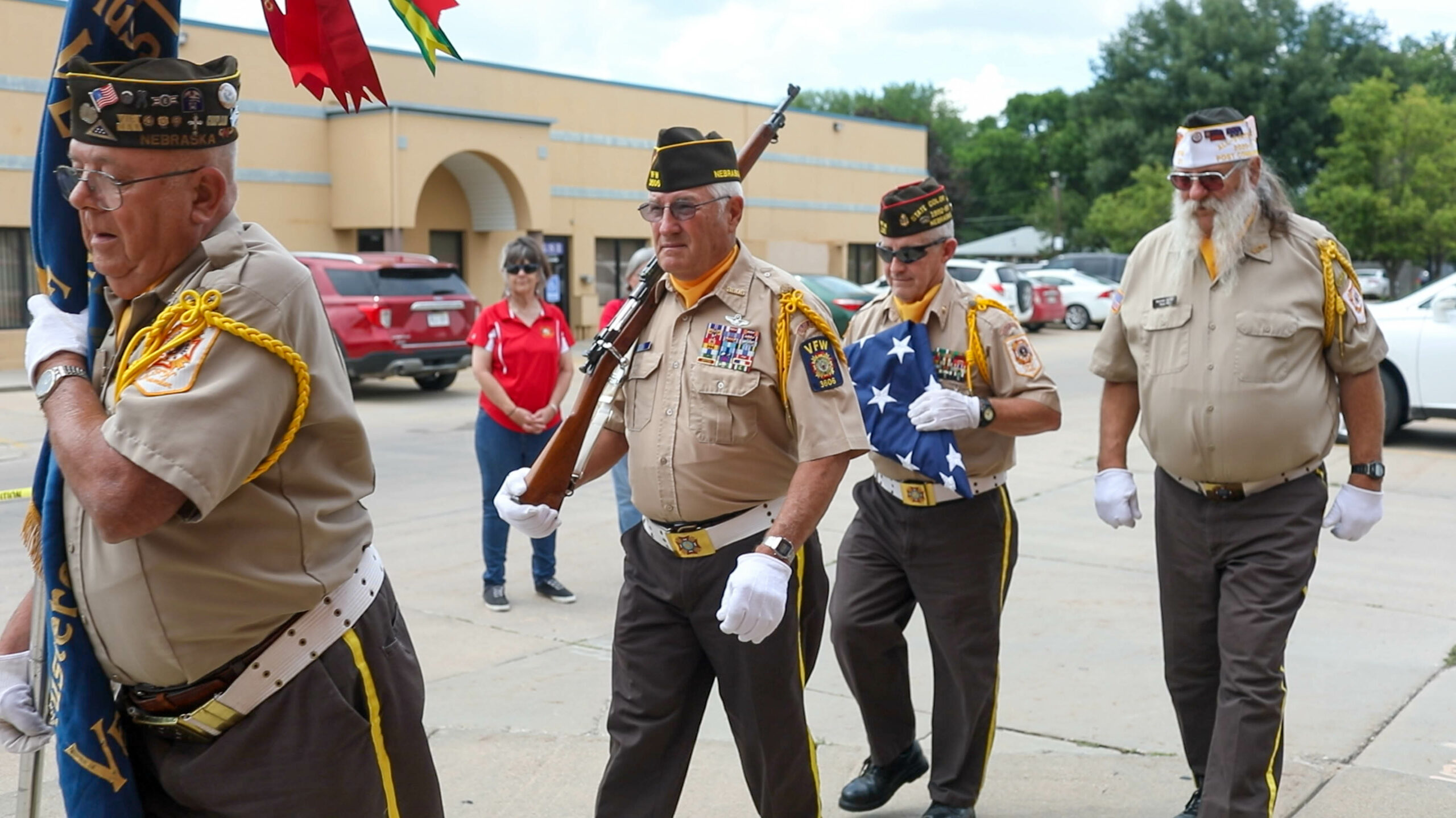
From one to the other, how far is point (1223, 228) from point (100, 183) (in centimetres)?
318

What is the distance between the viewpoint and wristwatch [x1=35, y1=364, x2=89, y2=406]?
2.39m

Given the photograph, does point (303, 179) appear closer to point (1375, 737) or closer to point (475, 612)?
point (475, 612)

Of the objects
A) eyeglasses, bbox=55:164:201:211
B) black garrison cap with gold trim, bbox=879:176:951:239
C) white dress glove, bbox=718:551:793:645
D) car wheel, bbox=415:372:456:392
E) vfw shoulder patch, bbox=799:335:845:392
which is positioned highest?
black garrison cap with gold trim, bbox=879:176:951:239

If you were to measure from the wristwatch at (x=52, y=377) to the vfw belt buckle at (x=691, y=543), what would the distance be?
158 cm

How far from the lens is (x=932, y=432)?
428cm

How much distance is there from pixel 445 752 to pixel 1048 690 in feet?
7.90

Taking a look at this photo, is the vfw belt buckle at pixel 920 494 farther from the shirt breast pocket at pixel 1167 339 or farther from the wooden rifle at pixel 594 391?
the wooden rifle at pixel 594 391

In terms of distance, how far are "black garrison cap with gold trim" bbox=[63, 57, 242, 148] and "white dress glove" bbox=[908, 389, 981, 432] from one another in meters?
2.39

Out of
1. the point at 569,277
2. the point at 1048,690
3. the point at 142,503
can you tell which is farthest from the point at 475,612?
the point at 569,277

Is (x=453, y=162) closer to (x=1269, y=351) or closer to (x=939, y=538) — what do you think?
(x=939, y=538)

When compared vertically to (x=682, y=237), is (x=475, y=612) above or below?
below

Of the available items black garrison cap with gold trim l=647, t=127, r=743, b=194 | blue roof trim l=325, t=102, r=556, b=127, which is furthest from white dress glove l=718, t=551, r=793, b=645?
blue roof trim l=325, t=102, r=556, b=127

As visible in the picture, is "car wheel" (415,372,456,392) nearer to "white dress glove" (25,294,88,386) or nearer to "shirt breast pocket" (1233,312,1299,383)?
"shirt breast pocket" (1233,312,1299,383)

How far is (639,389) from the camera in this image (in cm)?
378
